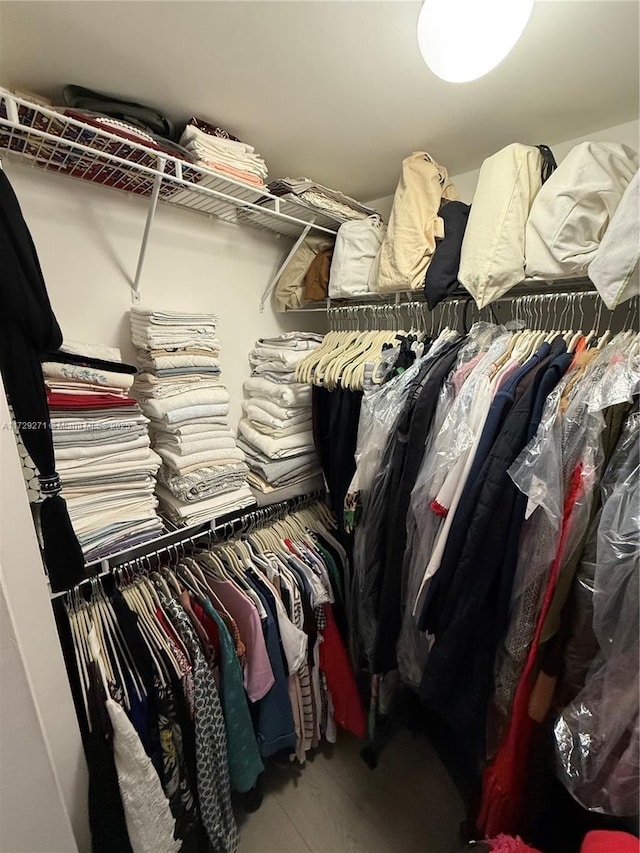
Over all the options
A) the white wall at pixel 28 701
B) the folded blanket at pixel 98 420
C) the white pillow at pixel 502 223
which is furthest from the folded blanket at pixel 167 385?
the white pillow at pixel 502 223

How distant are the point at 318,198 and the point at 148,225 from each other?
0.59 meters

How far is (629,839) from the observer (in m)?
0.62

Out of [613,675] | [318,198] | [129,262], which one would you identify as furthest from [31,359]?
[613,675]

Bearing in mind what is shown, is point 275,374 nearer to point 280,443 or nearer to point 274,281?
point 280,443

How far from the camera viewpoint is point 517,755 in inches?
33.9

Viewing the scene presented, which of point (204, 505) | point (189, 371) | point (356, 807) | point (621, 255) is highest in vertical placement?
point (621, 255)

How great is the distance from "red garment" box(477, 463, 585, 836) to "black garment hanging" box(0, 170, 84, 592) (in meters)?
1.04

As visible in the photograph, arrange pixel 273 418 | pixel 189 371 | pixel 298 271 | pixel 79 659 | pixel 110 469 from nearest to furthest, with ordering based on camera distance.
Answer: pixel 79 659
pixel 110 469
pixel 189 371
pixel 273 418
pixel 298 271

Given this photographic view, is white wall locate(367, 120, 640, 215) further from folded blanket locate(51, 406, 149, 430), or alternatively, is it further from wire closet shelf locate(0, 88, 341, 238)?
folded blanket locate(51, 406, 149, 430)

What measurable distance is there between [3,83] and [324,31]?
83 centimetres

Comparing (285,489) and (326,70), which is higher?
(326,70)

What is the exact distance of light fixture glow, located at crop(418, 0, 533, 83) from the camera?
0.70 metres

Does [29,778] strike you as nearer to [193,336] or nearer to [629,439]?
[193,336]

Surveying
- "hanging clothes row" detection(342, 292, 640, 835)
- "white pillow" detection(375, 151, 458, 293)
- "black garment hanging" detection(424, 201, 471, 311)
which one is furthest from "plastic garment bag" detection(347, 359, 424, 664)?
"white pillow" detection(375, 151, 458, 293)
